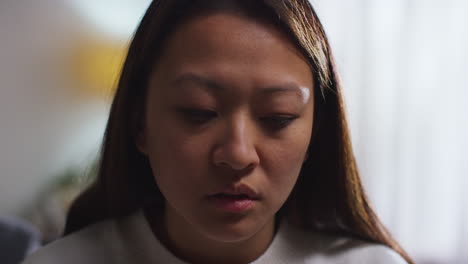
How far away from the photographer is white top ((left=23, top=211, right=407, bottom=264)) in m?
0.82

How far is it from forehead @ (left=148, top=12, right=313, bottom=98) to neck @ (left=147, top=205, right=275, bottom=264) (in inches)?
10.2

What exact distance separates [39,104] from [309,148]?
166cm

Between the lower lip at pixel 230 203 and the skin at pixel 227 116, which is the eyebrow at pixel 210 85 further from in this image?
the lower lip at pixel 230 203

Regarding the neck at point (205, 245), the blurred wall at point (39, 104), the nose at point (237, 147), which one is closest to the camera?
the nose at point (237, 147)

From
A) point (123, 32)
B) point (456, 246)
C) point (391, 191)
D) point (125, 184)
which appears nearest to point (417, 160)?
point (391, 191)

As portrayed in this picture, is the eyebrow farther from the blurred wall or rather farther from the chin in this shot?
the blurred wall

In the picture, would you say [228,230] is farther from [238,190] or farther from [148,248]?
[148,248]

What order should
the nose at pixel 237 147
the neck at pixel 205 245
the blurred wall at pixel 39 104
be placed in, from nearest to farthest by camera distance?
the nose at pixel 237 147, the neck at pixel 205 245, the blurred wall at pixel 39 104

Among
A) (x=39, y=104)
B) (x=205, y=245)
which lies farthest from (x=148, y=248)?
(x=39, y=104)

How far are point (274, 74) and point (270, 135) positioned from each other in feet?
0.28

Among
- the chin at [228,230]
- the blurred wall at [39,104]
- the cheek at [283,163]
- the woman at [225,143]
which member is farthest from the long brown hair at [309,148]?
the blurred wall at [39,104]

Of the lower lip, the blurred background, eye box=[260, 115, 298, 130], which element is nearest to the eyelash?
eye box=[260, 115, 298, 130]

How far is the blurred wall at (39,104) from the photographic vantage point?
2.06 meters

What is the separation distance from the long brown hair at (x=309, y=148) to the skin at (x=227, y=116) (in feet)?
0.09
